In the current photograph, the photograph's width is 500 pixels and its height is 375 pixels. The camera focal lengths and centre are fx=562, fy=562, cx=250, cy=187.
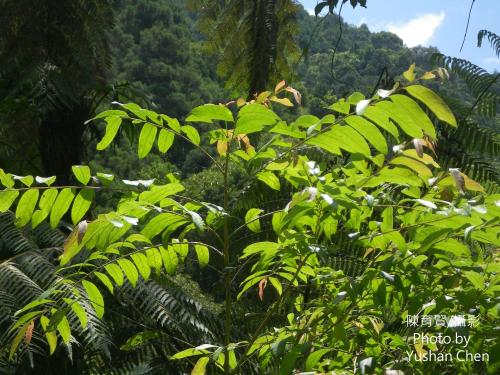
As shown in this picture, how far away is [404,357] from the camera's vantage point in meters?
0.87

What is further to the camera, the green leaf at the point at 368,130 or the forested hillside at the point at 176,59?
the forested hillside at the point at 176,59

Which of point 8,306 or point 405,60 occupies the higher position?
point 405,60

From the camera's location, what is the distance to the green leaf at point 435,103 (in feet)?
2.11

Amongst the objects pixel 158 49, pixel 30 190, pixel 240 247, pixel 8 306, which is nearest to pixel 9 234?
pixel 8 306

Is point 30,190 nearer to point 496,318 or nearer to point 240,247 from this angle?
point 496,318

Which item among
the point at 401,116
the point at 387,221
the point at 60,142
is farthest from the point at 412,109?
the point at 60,142

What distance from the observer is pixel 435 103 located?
0.65 meters

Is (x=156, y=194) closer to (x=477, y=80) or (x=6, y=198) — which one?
(x=6, y=198)

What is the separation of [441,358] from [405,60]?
2424 centimetres

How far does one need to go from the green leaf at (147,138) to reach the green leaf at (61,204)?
0.45 feet

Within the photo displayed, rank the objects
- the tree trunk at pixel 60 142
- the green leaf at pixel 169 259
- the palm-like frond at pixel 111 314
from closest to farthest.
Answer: the green leaf at pixel 169 259, the palm-like frond at pixel 111 314, the tree trunk at pixel 60 142

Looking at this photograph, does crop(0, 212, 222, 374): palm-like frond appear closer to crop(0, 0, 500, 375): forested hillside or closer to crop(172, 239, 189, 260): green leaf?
crop(0, 0, 500, 375): forested hillside

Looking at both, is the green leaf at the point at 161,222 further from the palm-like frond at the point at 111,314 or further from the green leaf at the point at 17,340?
the palm-like frond at the point at 111,314

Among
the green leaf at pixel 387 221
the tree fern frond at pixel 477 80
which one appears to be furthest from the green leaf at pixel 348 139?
the tree fern frond at pixel 477 80
